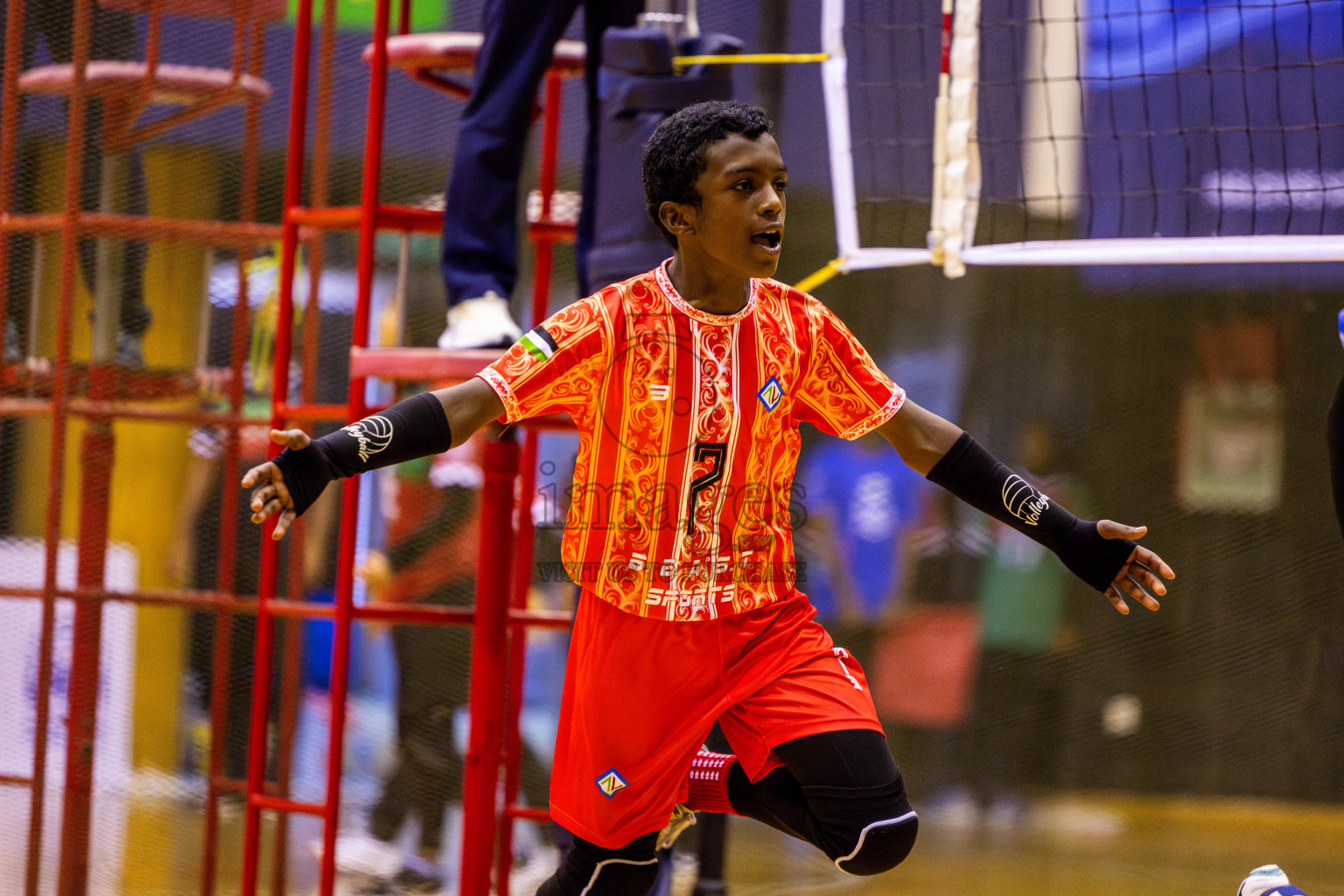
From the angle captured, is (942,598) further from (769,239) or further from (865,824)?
(769,239)

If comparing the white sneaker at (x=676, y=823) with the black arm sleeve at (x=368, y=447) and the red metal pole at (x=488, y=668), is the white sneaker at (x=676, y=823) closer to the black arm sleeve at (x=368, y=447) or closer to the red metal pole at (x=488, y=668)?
the red metal pole at (x=488, y=668)

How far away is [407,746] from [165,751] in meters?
0.82

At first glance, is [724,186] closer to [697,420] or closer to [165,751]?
[697,420]

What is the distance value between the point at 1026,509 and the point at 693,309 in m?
0.79

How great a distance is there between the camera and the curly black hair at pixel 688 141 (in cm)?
227

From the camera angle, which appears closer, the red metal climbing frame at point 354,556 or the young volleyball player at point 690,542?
the young volleyball player at point 690,542

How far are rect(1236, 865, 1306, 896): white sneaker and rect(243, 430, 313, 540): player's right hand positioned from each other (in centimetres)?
205

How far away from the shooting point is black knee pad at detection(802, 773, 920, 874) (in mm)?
2207

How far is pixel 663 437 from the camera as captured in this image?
7.48 ft

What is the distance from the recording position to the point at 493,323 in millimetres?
2879

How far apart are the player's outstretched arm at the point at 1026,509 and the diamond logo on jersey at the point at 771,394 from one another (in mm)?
270

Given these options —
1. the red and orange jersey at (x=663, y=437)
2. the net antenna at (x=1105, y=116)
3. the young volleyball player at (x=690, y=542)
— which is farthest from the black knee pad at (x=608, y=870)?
the net antenna at (x=1105, y=116)

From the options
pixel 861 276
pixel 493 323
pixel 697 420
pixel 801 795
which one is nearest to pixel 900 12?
pixel 861 276

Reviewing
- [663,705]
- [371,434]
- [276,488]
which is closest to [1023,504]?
[663,705]
